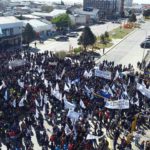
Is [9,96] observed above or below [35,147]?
above

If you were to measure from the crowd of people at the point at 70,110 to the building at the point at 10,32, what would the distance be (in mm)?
23566

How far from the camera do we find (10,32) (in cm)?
6181

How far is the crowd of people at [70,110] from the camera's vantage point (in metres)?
22.2

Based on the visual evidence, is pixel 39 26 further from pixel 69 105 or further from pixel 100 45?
pixel 69 105

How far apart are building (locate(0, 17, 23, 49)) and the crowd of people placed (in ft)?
77.3

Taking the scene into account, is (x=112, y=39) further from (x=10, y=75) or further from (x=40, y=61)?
(x=10, y=75)

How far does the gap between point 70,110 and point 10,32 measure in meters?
41.5

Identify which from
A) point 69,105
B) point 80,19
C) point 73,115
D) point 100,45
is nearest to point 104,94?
point 69,105

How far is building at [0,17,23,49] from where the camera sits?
196 feet

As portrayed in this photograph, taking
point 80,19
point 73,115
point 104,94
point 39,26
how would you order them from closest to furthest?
point 73,115 < point 104,94 < point 39,26 < point 80,19

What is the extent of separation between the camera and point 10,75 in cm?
3478

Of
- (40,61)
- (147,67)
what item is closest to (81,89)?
(40,61)

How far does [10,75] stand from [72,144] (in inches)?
630

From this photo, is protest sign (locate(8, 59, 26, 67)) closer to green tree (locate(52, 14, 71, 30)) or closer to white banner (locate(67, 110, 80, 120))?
white banner (locate(67, 110, 80, 120))
